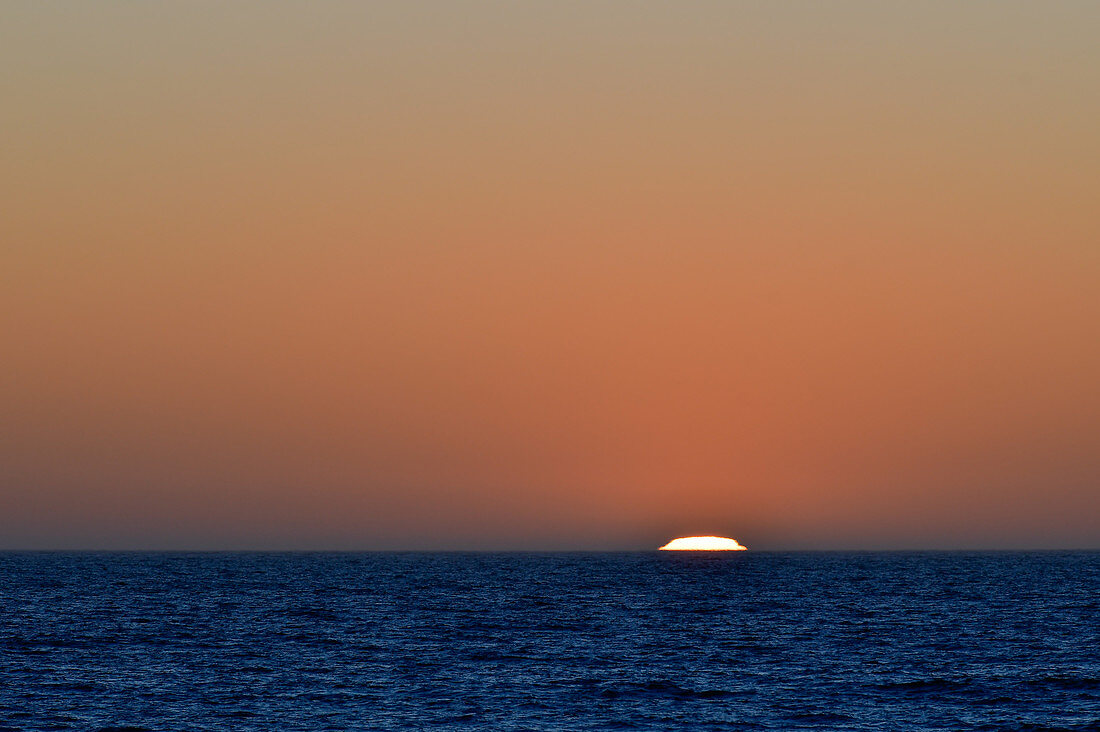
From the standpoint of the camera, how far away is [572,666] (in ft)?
211

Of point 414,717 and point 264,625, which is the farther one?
point 264,625

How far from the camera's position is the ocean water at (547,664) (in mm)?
49844

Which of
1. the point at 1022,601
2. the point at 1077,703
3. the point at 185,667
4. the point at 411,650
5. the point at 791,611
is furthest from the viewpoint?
the point at 1022,601

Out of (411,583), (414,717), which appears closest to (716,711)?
(414,717)

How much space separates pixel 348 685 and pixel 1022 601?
8107 cm

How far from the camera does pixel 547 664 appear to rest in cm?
6500

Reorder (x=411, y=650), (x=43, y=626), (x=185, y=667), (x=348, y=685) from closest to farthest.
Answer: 1. (x=348, y=685)
2. (x=185, y=667)
3. (x=411, y=650)
4. (x=43, y=626)

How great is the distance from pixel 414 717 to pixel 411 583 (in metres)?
112

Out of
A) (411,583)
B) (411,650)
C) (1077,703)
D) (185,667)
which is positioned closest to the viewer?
(1077,703)

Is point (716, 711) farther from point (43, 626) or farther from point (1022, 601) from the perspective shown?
point (1022, 601)

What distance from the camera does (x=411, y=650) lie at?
233ft

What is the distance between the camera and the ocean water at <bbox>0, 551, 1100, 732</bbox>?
49.8 meters

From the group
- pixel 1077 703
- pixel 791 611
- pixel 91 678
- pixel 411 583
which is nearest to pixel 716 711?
pixel 1077 703

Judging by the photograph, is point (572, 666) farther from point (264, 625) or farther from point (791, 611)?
point (791, 611)
